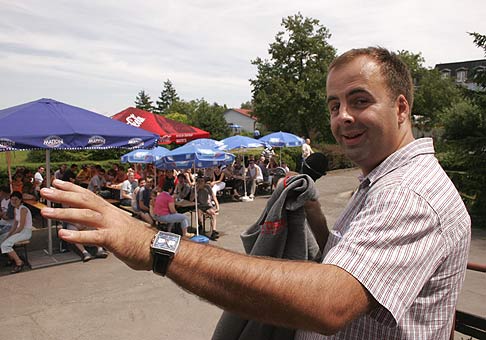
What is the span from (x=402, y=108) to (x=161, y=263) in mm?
1050

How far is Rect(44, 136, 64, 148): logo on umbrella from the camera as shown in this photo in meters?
6.59

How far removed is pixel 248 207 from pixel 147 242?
1277 centimetres

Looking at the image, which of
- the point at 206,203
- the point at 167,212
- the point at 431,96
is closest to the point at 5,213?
the point at 167,212

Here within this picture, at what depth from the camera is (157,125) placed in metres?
12.5

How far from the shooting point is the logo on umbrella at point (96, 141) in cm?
703

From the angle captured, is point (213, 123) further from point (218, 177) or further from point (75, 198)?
point (75, 198)

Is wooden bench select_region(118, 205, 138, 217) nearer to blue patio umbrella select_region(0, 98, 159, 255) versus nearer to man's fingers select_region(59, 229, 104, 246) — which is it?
blue patio umbrella select_region(0, 98, 159, 255)

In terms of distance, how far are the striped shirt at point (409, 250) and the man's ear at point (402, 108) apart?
0.52 feet

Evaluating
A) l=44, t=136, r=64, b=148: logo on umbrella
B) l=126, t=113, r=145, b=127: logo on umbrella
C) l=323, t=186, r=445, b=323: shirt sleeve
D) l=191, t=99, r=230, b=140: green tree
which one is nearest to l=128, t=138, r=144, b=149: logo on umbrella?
l=44, t=136, r=64, b=148: logo on umbrella

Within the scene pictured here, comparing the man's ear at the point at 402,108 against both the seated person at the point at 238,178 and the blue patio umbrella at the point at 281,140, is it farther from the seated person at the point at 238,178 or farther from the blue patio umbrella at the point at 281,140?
the blue patio umbrella at the point at 281,140

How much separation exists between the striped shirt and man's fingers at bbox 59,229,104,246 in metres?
0.62

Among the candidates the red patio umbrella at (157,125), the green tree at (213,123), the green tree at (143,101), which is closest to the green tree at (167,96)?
the green tree at (143,101)

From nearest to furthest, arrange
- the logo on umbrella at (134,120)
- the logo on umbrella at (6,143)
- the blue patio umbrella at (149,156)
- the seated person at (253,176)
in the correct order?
1. the logo on umbrella at (6,143)
2. the logo on umbrella at (134,120)
3. the blue patio umbrella at (149,156)
4. the seated person at (253,176)

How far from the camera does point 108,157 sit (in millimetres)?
26703
